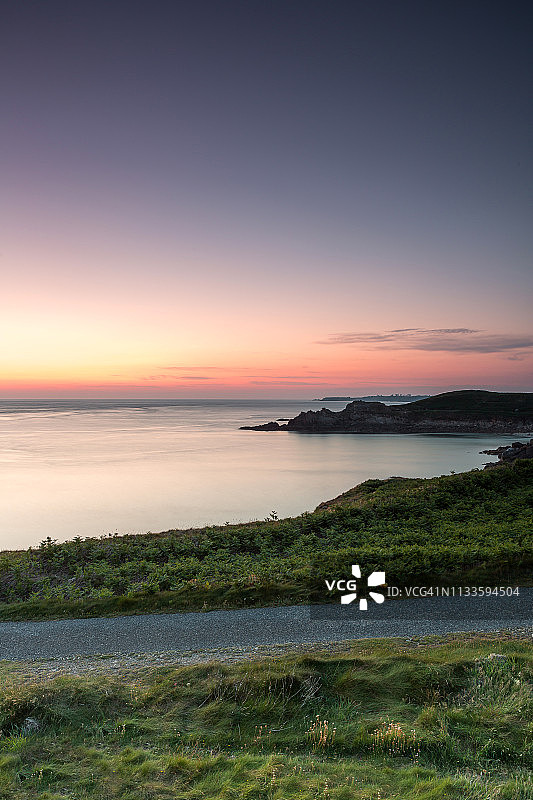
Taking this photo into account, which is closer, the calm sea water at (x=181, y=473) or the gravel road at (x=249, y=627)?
the gravel road at (x=249, y=627)

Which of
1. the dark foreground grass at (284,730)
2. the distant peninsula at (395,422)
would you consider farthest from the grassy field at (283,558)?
the distant peninsula at (395,422)

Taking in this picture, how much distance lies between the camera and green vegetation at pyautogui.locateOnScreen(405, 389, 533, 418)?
113812 millimetres

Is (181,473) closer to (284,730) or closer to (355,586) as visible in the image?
(355,586)

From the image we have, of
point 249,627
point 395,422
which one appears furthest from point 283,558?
point 395,422

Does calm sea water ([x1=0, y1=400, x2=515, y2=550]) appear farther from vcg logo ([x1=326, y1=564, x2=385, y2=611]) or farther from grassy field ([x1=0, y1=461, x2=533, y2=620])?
vcg logo ([x1=326, y1=564, x2=385, y2=611])

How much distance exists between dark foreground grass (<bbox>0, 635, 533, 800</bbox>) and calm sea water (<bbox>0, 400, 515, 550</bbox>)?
875 inches

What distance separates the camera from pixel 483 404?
127438mm

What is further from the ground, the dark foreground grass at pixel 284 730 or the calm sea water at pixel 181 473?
the dark foreground grass at pixel 284 730

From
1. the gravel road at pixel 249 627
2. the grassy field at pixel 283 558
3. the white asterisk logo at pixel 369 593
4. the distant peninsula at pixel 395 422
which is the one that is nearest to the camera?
the gravel road at pixel 249 627

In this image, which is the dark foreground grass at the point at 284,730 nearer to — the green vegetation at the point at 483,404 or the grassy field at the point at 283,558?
the grassy field at the point at 283,558

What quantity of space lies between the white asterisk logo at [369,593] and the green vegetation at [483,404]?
101484mm

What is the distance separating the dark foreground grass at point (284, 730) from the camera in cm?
523

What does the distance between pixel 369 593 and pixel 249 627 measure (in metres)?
3.33

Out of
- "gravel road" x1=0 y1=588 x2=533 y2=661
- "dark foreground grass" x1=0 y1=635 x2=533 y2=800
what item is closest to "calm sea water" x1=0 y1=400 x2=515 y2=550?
"gravel road" x1=0 y1=588 x2=533 y2=661
